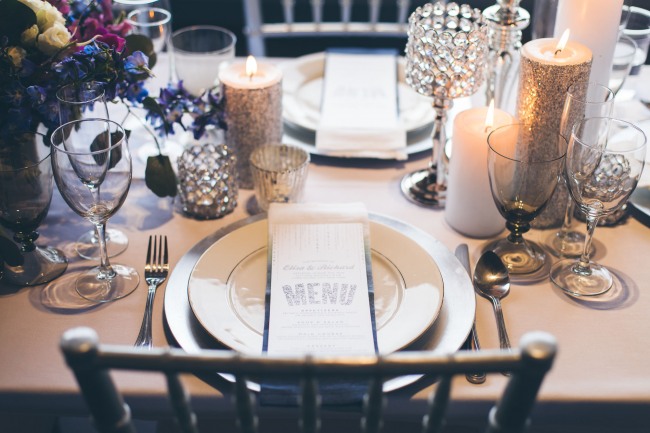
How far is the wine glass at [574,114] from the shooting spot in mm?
1013

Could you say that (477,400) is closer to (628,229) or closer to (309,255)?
(309,255)

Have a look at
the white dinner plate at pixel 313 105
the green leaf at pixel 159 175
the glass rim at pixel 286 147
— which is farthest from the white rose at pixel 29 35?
the white dinner plate at pixel 313 105

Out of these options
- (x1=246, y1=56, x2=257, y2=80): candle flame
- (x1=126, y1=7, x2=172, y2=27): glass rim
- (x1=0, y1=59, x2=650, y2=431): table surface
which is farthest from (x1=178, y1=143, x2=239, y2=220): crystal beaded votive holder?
(x1=126, y1=7, x2=172, y2=27): glass rim

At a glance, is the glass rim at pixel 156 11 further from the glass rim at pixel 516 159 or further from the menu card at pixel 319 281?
the glass rim at pixel 516 159

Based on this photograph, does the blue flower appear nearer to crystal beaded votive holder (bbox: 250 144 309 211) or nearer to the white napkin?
crystal beaded votive holder (bbox: 250 144 309 211)

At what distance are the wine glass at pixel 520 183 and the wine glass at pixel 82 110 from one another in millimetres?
559

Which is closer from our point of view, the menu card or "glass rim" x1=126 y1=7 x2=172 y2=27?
the menu card

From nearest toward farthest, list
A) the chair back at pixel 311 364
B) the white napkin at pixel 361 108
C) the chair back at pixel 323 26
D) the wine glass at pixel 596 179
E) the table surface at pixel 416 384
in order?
the chair back at pixel 311 364
the table surface at pixel 416 384
the wine glass at pixel 596 179
the white napkin at pixel 361 108
the chair back at pixel 323 26

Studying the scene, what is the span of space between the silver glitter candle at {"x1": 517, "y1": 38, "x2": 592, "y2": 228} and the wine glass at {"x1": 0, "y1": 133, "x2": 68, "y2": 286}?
2.22ft

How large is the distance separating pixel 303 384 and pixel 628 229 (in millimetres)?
715

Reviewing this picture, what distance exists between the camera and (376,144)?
1298mm

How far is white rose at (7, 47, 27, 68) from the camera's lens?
981 mm

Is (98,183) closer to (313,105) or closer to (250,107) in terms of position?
(250,107)

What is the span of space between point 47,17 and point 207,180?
32cm
